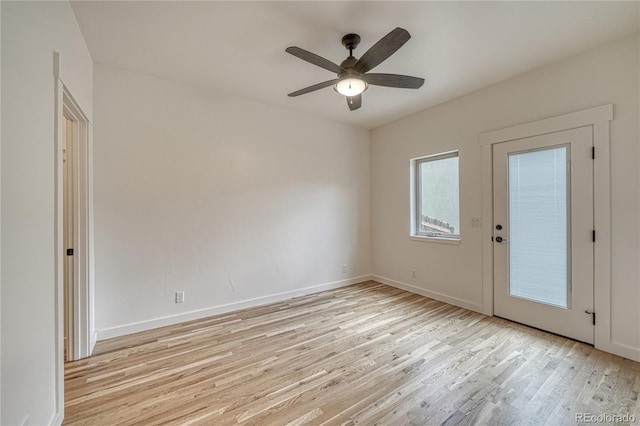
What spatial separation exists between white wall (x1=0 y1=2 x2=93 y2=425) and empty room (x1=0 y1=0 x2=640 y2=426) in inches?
0.6

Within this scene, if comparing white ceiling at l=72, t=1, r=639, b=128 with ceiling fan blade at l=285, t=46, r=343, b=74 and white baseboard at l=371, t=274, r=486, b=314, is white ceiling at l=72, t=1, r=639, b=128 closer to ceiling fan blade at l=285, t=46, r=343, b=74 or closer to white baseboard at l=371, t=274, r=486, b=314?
ceiling fan blade at l=285, t=46, r=343, b=74

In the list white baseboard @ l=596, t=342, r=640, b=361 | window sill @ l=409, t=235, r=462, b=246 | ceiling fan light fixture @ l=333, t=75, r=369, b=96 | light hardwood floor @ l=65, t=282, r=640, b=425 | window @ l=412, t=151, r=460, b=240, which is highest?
ceiling fan light fixture @ l=333, t=75, r=369, b=96

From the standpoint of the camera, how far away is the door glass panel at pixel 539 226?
8.58ft

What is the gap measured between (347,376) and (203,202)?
2.39 meters

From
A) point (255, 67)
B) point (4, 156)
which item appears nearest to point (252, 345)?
point (4, 156)

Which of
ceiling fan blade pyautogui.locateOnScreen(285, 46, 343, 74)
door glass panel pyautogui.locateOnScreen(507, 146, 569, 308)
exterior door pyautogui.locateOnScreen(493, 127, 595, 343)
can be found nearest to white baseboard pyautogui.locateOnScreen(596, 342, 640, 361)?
exterior door pyautogui.locateOnScreen(493, 127, 595, 343)

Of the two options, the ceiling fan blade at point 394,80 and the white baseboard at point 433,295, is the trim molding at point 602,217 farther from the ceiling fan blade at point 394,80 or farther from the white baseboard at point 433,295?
the ceiling fan blade at point 394,80

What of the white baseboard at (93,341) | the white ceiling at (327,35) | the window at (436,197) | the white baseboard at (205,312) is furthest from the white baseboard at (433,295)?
the white baseboard at (93,341)

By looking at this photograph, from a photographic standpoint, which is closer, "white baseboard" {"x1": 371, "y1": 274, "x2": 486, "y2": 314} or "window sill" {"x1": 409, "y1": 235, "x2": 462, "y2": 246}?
"white baseboard" {"x1": 371, "y1": 274, "x2": 486, "y2": 314}

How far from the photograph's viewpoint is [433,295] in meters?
3.76

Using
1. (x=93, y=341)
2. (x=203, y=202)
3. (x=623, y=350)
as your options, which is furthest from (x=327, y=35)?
(x=623, y=350)

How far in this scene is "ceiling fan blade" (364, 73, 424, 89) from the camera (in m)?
2.18

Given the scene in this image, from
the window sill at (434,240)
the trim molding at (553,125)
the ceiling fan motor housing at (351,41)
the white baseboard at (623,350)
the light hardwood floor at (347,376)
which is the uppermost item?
the ceiling fan motor housing at (351,41)

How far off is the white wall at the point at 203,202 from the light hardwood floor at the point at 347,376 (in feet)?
1.63
